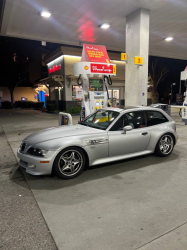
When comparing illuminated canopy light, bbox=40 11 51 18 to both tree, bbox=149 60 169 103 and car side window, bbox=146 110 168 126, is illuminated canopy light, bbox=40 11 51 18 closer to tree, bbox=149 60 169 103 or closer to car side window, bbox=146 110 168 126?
car side window, bbox=146 110 168 126

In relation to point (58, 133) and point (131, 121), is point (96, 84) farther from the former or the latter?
point (58, 133)

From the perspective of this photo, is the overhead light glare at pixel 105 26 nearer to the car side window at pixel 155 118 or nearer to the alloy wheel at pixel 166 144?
the car side window at pixel 155 118

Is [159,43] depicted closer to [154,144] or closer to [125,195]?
[154,144]

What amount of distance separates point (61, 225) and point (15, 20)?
1154cm

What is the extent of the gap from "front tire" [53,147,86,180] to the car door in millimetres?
727

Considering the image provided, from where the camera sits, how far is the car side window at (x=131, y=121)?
14.9 ft

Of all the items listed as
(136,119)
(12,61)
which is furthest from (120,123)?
(12,61)

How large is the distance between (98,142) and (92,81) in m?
5.29

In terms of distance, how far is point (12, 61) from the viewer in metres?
30.9

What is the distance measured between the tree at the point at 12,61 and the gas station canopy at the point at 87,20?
A: 64.6 feet

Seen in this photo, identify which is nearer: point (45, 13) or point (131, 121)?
point (131, 121)

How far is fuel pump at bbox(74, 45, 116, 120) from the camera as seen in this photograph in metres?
8.27

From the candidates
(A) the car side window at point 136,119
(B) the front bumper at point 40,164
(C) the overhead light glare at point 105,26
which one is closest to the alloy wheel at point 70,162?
(B) the front bumper at point 40,164

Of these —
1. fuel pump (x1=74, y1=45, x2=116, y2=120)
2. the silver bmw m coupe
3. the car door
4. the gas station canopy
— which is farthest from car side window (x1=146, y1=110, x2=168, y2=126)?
the gas station canopy
